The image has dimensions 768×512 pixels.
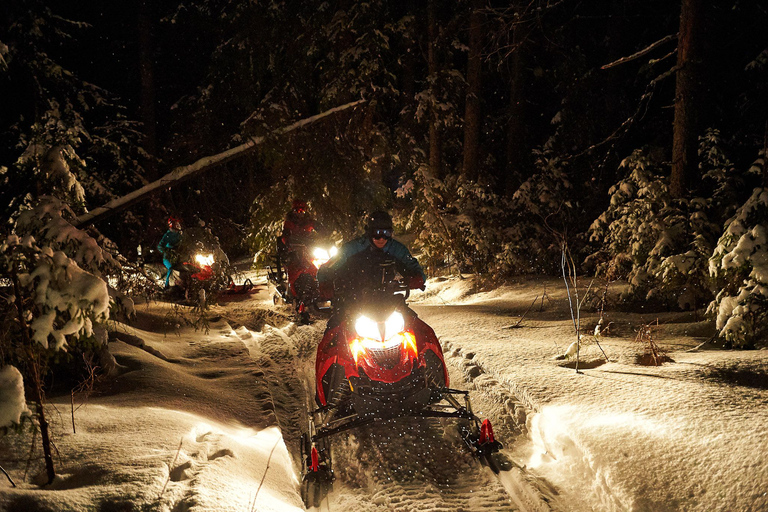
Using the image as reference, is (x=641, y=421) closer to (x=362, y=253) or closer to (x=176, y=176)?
(x=362, y=253)

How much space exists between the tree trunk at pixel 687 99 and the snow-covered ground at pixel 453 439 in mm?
3037

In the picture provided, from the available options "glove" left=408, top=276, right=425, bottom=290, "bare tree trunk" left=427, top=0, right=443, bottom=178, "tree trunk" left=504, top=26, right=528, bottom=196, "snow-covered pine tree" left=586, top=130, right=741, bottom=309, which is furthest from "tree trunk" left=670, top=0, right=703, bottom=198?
"tree trunk" left=504, top=26, right=528, bottom=196

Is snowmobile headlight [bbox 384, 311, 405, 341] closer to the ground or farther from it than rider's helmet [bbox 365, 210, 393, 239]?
closer to the ground

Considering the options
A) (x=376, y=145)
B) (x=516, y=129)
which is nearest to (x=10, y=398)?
(x=376, y=145)

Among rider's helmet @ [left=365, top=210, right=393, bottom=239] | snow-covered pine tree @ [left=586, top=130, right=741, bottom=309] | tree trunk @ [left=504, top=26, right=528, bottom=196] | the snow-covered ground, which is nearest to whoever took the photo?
the snow-covered ground

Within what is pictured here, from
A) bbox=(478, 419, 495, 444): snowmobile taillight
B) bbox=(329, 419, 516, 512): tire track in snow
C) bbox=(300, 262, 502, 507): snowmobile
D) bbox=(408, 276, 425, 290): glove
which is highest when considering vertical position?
bbox=(408, 276, 425, 290): glove

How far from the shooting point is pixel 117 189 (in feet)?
38.6

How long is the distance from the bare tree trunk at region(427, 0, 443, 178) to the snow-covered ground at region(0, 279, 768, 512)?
385 inches

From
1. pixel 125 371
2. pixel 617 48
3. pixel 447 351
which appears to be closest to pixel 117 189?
pixel 125 371

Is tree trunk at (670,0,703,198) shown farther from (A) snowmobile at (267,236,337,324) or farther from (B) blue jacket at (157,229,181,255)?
(B) blue jacket at (157,229,181,255)

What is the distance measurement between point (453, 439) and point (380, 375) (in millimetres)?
915

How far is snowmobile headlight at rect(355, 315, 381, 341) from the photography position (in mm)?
4711

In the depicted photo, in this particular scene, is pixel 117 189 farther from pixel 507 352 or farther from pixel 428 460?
pixel 428 460

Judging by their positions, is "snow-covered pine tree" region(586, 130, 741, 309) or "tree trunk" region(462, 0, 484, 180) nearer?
"snow-covered pine tree" region(586, 130, 741, 309)
